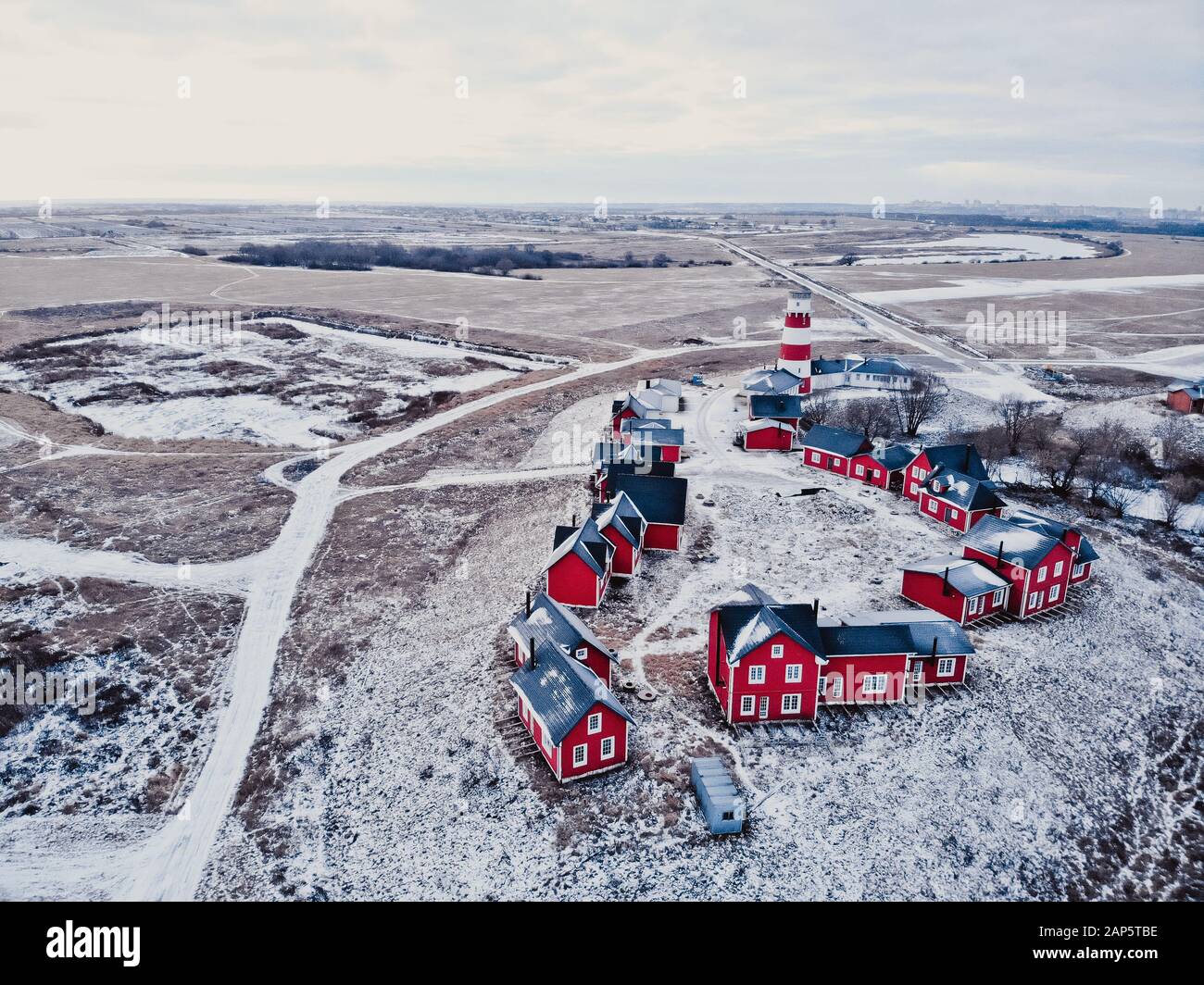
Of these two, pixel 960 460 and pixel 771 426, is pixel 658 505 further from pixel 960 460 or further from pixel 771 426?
pixel 771 426

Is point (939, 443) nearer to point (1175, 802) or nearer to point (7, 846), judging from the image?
point (1175, 802)

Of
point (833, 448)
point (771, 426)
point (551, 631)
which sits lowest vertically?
point (551, 631)

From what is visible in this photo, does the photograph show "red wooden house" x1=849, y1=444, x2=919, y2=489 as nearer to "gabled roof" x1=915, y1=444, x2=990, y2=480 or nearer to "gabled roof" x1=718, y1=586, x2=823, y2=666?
"gabled roof" x1=915, y1=444, x2=990, y2=480

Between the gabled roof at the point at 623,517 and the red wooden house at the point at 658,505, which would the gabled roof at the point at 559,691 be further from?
the red wooden house at the point at 658,505

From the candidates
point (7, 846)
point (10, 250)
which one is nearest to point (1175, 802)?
point (7, 846)

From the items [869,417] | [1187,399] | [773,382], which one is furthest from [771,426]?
[1187,399]
